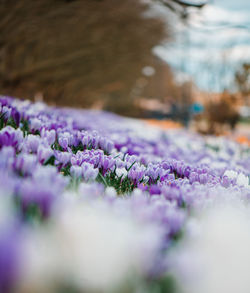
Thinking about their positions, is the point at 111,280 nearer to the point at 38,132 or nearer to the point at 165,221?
the point at 165,221

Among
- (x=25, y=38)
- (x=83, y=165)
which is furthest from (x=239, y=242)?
(x=25, y=38)

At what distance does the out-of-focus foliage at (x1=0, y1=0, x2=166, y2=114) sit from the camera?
6535mm

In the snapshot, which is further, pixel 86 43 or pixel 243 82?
pixel 243 82

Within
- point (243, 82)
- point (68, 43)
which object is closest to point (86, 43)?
point (68, 43)

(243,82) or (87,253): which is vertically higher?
(243,82)

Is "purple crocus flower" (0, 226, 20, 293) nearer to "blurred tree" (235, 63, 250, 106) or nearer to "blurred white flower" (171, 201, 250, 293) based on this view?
"blurred white flower" (171, 201, 250, 293)

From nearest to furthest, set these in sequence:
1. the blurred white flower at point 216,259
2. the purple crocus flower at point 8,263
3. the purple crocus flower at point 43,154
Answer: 1. the purple crocus flower at point 8,263
2. the blurred white flower at point 216,259
3. the purple crocus flower at point 43,154

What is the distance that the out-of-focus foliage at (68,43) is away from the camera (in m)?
6.54

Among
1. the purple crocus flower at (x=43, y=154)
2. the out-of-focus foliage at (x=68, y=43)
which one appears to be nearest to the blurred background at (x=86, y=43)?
the out-of-focus foliage at (x=68, y=43)

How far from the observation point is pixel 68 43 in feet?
31.2

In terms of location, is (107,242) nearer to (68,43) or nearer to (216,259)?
(216,259)

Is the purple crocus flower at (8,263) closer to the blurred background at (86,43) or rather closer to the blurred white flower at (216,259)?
the blurred white flower at (216,259)

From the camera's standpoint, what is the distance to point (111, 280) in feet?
2.18

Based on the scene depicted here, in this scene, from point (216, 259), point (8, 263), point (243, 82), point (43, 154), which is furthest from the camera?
point (243, 82)
